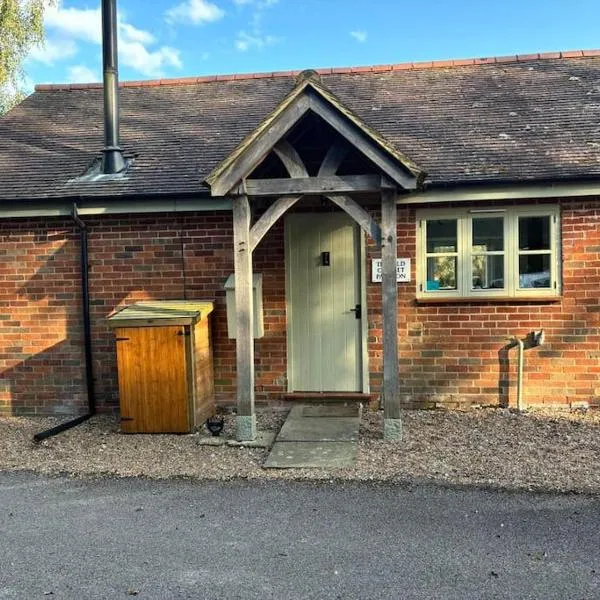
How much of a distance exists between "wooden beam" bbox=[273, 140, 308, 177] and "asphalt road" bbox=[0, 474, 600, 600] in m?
3.08

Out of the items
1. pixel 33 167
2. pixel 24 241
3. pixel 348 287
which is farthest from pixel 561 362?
pixel 33 167

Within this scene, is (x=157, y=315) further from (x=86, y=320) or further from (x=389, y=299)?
(x=389, y=299)

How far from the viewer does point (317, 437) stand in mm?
6438

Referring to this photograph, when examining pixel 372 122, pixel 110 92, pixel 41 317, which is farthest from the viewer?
pixel 372 122

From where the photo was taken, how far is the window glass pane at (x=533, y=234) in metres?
7.39

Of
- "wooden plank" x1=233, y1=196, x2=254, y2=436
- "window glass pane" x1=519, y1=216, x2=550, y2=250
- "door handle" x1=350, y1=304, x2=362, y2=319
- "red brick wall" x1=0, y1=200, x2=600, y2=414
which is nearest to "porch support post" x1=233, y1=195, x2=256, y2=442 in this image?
"wooden plank" x1=233, y1=196, x2=254, y2=436

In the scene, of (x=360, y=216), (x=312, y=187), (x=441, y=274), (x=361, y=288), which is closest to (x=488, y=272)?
(x=441, y=274)

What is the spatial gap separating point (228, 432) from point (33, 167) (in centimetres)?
490

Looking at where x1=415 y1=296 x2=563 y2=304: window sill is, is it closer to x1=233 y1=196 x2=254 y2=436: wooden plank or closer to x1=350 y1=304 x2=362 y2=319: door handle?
x1=350 y1=304 x2=362 y2=319: door handle

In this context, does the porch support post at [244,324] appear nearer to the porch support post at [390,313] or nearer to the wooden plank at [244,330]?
the wooden plank at [244,330]

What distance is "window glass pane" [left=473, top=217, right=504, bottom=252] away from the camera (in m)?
7.47

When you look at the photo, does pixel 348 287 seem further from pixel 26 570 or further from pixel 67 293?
pixel 26 570

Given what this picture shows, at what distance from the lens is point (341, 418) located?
23.6 ft

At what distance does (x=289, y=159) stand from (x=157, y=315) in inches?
89.2
